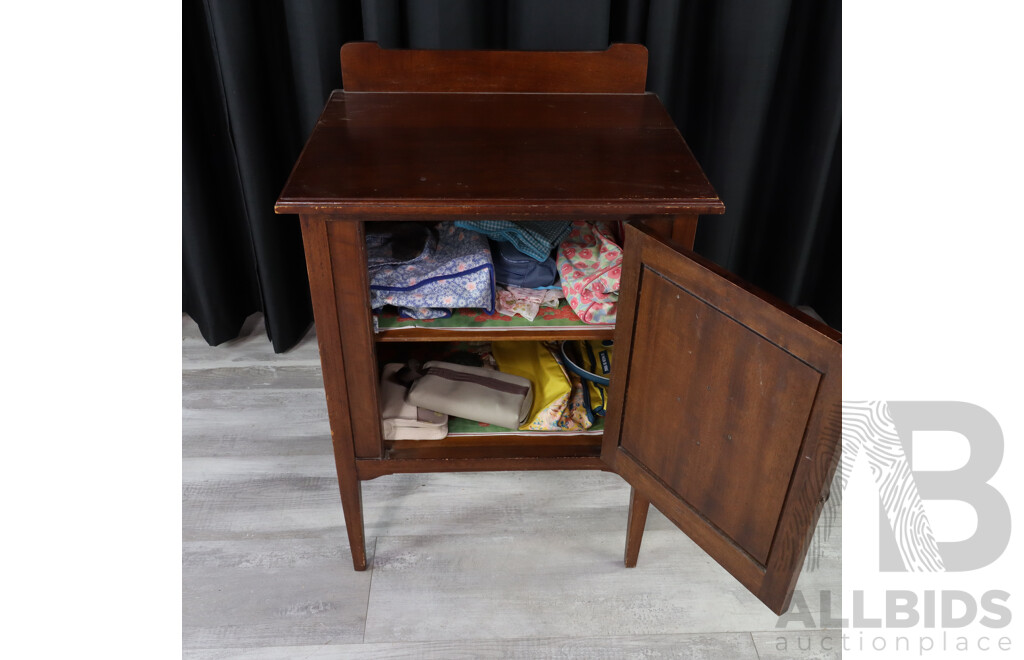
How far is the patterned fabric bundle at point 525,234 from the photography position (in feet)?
4.12

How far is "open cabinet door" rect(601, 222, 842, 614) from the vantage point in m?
0.94

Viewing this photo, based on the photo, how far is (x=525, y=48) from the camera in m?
1.65

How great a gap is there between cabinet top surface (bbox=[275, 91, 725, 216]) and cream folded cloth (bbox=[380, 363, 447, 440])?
43 cm

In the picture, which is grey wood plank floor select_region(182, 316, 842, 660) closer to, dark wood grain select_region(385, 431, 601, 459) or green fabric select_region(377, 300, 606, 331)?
dark wood grain select_region(385, 431, 601, 459)

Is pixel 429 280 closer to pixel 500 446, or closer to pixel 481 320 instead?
pixel 481 320

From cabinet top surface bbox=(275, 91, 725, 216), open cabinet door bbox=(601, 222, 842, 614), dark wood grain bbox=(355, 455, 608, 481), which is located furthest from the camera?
dark wood grain bbox=(355, 455, 608, 481)

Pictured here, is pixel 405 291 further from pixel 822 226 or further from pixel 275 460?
pixel 822 226

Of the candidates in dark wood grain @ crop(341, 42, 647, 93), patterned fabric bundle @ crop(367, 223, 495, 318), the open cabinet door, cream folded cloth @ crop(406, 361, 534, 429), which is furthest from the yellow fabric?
dark wood grain @ crop(341, 42, 647, 93)

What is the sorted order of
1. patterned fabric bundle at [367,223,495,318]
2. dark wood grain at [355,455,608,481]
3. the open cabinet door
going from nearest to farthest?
the open cabinet door → patterned fabric bundle at [367,223,495,318] → dark wood grain at [355,455,608,481]

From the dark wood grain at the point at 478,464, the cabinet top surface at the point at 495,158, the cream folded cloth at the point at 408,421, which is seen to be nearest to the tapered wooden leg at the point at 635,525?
the dark wood grain at the point at 478,464

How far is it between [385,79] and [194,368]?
1004 mm

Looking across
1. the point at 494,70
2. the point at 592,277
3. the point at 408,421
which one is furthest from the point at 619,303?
the point at 494,70

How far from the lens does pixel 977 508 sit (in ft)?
3.97

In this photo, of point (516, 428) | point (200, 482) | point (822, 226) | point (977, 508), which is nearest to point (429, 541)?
point (516, 428)
